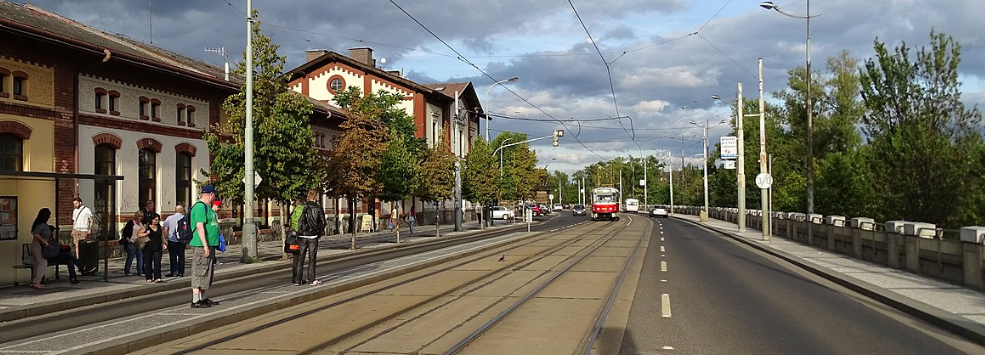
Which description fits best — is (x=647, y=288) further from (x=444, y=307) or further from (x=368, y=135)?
(x=368, y=135)

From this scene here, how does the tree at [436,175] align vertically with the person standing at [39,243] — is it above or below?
above

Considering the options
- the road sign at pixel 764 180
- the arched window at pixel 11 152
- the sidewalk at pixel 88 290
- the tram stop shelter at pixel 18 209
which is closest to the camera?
the sidewalk at pixel 88 290

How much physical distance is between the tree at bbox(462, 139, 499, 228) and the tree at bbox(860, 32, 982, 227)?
81.4 feet

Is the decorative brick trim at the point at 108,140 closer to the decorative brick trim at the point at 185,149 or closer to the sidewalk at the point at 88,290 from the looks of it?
the decorative brick trim at the point at 185,149

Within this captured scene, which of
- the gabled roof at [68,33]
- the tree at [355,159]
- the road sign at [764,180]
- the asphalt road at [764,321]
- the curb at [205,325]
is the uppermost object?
the gabled roof at [68,33]

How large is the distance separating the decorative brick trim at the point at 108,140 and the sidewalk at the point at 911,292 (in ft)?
69.2

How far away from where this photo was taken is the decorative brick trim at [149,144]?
26664 millimetres

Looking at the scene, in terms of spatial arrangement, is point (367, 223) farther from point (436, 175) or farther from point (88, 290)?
point (88, 290)

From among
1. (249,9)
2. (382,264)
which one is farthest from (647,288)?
(249,9)

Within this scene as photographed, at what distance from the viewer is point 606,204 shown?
64.7m

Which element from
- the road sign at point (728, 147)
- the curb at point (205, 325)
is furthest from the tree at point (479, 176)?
the curb at point (205, 325)

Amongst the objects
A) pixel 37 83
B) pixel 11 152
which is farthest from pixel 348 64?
pixel 11 152

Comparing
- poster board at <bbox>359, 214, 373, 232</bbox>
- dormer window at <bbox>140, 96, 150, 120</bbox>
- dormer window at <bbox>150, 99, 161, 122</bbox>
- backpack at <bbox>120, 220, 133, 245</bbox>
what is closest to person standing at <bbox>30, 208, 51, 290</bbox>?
backpack at <bbox>120, 220, 133, 245</bbox>

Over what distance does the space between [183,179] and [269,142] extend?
9.19 m
